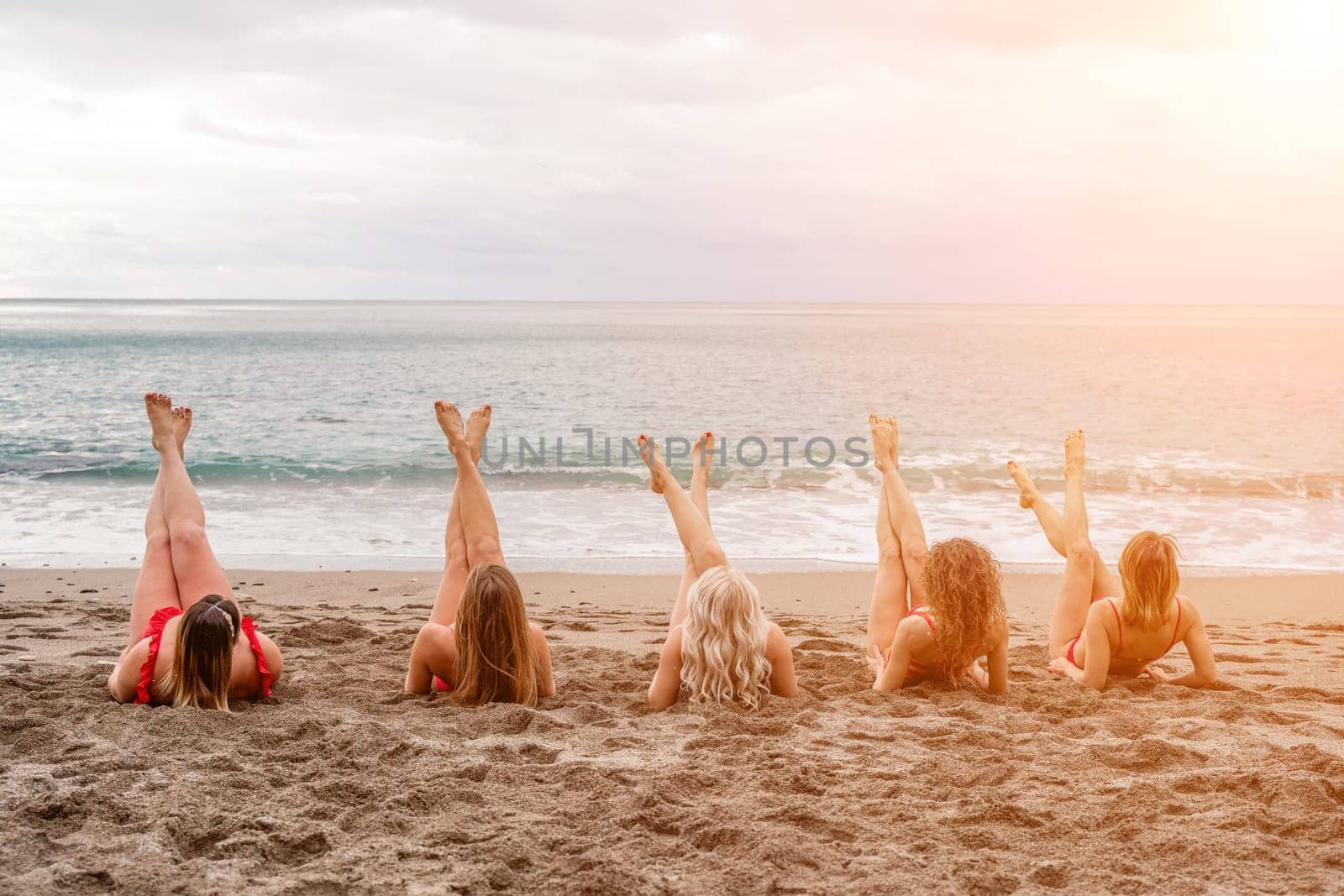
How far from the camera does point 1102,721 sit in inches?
171

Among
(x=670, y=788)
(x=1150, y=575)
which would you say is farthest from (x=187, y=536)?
(x=1150, y=575)

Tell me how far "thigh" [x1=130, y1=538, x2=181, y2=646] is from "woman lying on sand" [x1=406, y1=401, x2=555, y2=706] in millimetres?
1289

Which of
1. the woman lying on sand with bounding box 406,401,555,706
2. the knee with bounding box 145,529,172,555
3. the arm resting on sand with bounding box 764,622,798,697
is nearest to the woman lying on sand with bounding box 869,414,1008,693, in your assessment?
the arm resting on sand with bounding box 764,622,798,697

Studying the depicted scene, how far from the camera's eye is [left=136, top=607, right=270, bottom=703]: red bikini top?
4.41m

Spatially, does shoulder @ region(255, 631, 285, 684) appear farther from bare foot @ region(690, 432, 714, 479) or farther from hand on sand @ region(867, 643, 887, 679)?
hand on sand @ region(867, 643, 887, 679)

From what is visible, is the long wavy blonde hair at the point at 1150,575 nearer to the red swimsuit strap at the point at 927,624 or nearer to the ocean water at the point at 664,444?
the red swimsuit strap at the point at 927,624

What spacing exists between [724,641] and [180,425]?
11.6 feet

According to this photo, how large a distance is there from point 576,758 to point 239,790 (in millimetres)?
1261

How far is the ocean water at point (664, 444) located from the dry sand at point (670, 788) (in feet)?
15.5

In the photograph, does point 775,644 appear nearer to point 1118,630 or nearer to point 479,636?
point 479,636

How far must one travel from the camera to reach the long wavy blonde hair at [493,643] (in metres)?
4.50

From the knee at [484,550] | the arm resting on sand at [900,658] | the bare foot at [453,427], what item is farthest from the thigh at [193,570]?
the arm resting on sand at [900,658]

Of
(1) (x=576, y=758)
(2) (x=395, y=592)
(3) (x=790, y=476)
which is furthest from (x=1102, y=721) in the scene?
(3) (x=790, y=476)

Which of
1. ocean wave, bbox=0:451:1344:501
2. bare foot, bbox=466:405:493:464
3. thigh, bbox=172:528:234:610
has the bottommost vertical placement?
ocean wave, bbox=0:451:1344:501
